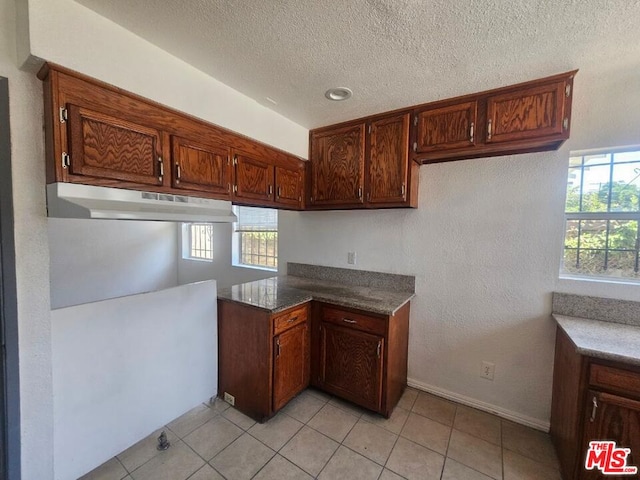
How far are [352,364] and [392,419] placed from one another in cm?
48

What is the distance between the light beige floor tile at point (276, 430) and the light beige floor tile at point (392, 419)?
52cm

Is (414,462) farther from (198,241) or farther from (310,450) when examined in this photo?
(198,241)

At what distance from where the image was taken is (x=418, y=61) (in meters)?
1.52

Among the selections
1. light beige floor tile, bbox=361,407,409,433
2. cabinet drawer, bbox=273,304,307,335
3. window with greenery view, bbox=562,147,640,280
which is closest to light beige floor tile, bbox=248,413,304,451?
light beige floor tile, bbox=361,407,409,433

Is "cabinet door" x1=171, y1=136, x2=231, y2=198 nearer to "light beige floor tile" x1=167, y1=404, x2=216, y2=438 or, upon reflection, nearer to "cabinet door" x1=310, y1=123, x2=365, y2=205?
"cabinet door" x1=310, y1=123, x2=365, y2=205

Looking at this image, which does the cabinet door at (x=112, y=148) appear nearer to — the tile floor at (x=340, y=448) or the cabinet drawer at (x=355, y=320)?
the cabinet drawer at (x=355, y=320)

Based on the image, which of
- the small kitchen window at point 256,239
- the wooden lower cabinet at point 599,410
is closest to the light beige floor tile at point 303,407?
the wooden lower cabinet at point 599,410

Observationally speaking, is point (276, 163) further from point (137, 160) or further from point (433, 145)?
point (433, 145)

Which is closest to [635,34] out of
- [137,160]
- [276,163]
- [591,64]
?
[591,64]

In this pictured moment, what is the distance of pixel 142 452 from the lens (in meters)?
1.62

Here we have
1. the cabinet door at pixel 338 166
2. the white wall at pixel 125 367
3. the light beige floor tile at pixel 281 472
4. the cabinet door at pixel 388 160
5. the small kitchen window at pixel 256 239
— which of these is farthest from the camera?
the small kitchen window at pixel 256 239

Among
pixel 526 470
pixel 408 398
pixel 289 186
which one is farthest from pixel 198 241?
pixel 526 470

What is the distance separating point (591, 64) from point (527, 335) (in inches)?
69.4

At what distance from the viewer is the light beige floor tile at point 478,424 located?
5.96ft
